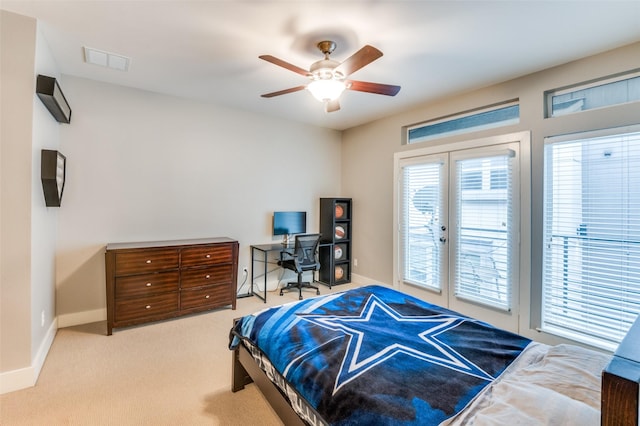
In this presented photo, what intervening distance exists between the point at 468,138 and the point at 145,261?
3947mm

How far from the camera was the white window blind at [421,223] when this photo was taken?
3822mm

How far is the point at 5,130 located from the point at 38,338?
64.9 inches

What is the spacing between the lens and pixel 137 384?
87.4 inches

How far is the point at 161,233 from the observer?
367 centimetres

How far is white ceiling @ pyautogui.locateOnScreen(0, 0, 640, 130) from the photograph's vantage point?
6.61 feet

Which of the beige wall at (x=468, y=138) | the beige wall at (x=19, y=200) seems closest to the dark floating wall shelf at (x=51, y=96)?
the beige wall at (x=19, y=200)

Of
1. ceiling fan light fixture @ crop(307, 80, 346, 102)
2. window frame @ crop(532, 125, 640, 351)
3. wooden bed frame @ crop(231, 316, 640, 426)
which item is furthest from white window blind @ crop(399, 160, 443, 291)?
wooden bed frame @ crop(231, 316, 640, 426)

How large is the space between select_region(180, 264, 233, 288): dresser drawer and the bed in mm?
1536

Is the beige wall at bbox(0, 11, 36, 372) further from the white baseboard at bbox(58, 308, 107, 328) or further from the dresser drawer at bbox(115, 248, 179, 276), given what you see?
the white baseboard at bbox(58, 308, 107, 328)

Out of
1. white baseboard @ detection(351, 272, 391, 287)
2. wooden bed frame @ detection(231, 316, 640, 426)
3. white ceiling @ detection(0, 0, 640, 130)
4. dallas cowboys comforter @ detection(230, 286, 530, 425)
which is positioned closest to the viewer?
wooden bed frame @ detection(231, 316, 640, 426)

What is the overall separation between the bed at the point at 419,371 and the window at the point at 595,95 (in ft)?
7.53

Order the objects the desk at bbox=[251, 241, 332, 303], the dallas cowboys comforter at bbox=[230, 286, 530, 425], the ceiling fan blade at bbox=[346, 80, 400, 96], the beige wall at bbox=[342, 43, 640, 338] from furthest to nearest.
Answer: the desk at bbox=[251, 241, 332, 303] → the beige wall at bbox=[342, 43, 640, 338] → the ceiling fan blade at bbox=[346, 80, 400, 96] → the dallas cowboys comforter at bbox=[230, 286, 530, 425]

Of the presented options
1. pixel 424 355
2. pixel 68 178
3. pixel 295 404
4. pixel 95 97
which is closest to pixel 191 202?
pixel 68 178

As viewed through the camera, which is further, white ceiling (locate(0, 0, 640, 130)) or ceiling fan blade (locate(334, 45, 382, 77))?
white ceiling (locate(0, 0, 640, 130))
